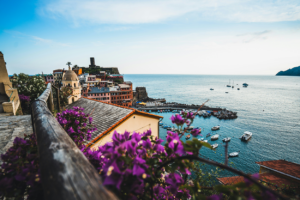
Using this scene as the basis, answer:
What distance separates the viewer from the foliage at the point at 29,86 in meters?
17.8

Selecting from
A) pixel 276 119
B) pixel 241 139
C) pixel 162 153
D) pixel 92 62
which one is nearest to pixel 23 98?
pixel 162 153

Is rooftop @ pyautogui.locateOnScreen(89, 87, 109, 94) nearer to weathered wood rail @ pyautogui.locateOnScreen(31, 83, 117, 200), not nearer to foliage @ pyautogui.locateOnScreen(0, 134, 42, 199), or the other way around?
foliage @ pyautogui.locateOnScreen(0, 134, 42, 199)

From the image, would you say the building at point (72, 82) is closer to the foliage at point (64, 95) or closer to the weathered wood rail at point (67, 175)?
the foliage at point (64, 95)

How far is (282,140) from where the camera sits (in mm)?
41094

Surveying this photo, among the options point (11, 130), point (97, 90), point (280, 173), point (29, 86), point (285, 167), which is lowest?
point (285, 167)

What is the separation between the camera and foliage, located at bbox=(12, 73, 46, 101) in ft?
58.3

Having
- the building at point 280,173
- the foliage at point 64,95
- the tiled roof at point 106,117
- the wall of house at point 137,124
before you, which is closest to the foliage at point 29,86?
the foliage at point 64,95

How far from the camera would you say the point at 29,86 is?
59.5ft

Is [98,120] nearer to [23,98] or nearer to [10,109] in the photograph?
[10,109]

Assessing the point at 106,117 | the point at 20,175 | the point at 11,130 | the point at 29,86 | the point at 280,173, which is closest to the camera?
the point at 20,175

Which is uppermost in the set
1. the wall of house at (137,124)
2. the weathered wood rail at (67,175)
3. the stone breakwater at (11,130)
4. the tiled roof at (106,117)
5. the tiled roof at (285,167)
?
the weathered wood rail at (67,175)

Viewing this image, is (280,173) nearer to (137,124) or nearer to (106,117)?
(137,124)

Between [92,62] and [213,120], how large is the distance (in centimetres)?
12286

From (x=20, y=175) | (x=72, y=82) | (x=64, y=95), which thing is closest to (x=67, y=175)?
(x=20, y=175)
